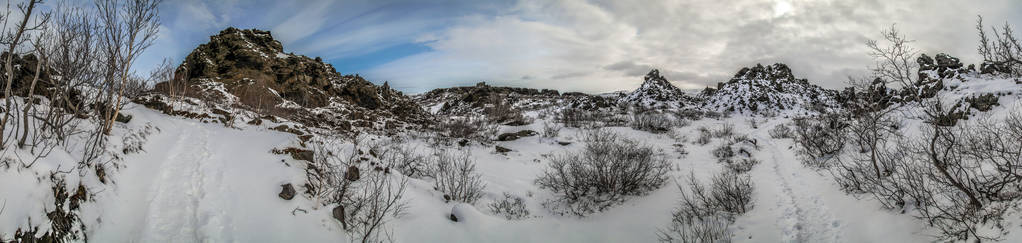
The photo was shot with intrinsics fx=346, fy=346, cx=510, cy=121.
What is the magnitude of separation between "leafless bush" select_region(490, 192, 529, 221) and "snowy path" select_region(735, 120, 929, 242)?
406cm

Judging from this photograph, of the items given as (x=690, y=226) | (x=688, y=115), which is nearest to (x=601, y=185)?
(x=690, y=226)

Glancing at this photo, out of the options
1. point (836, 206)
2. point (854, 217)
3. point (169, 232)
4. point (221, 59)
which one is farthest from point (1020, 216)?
point (221, 59)

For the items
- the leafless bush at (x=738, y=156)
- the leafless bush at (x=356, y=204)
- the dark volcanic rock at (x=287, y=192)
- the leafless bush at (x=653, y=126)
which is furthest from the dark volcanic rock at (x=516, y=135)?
the dark volcanic rock at (x=287, y=192)

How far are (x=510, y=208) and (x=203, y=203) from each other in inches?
219

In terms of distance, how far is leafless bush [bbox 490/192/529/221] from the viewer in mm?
7468

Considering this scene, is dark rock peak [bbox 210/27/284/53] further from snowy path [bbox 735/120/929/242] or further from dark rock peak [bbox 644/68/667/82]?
dark rock peak [bbox 644/68/667/82]

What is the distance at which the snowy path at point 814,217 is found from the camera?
5.30 metres

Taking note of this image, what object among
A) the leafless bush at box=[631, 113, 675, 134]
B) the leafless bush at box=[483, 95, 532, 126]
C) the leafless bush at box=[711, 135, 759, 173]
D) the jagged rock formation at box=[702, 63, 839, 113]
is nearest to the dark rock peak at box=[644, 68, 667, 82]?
the jagged rock formation at box=[702, 63, 839, 113]

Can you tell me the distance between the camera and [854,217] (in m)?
6.01

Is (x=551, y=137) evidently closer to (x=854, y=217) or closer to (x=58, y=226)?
(x=854, y=217)

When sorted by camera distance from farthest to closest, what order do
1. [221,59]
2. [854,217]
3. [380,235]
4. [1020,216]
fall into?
[221,59] → [854,217] → [380,235] → [1020,216]

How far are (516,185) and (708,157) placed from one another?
810 centimetres

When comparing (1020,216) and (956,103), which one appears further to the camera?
(956,103)

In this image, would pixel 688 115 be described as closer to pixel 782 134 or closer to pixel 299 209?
pixel 782 134
